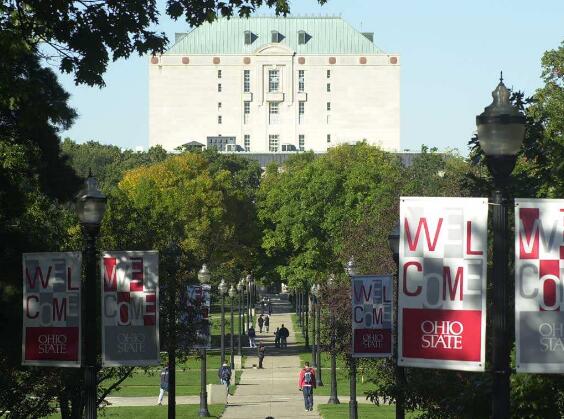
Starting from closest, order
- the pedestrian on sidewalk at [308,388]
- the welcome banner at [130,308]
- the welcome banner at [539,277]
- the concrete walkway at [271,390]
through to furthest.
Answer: the welcome banner at [539,277]
the welcome banner at [130,308]
the pedestrian on sidewalk at [308,388]
the concrete walkway at [271,390]

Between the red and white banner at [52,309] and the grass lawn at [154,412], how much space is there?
78.8 ft

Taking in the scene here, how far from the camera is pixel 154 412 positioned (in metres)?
44.7

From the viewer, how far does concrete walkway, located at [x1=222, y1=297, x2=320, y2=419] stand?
1770 inches

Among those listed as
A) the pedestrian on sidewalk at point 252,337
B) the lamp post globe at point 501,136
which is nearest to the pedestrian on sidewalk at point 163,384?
the pedestrian on sidewalk at point 252,337

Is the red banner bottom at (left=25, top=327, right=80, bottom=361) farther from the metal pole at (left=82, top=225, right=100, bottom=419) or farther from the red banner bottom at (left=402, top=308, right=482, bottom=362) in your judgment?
the red banner bottom at (left=402, top=308, right=482, bottom=362)

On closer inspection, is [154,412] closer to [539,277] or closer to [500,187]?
[539,277]

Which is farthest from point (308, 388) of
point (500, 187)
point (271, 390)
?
point (500, 187)

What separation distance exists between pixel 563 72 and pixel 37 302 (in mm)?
38252

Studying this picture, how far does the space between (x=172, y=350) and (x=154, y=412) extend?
15.7m

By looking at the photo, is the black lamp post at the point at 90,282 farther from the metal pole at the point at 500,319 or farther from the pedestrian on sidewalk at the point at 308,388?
the pedestrian on sidewalk at the point at 308,388

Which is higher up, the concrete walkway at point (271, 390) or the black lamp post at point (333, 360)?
the black lamp post at point (333, 360)

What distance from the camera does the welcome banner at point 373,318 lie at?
24344mm

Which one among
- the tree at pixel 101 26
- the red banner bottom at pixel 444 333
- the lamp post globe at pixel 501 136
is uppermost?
the tree at pixel 101 26

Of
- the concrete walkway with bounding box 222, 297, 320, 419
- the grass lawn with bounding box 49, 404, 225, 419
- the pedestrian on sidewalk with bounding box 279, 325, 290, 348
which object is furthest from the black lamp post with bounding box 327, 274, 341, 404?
the pedestrian on sidewalk with bounding box 279, 325, 290, 348
